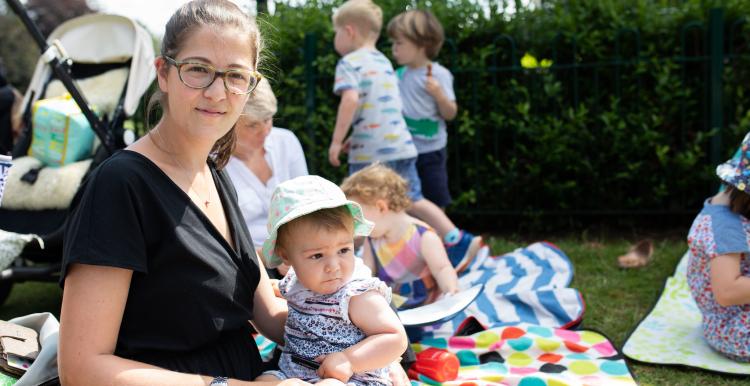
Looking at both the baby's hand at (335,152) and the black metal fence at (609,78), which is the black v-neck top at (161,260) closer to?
the baby's hand at (335,152)

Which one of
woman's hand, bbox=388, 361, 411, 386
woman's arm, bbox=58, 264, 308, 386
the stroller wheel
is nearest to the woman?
woman's arm, bbox=58, 264, 308, 386

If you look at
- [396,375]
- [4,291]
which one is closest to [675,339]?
[396,375]

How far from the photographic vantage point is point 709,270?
3.29 m

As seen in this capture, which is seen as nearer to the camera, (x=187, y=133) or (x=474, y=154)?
(x=187, y=133)

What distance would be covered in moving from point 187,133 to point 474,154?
4.54m

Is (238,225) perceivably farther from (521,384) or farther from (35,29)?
(35,29)

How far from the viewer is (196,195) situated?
79.2 inches

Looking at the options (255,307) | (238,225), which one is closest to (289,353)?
(255,307)

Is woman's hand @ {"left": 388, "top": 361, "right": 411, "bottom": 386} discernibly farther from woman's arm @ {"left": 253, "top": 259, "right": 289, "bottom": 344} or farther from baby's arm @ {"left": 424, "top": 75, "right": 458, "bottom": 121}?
baby's arm @ {"left": 424, "top": 75, "right": 458, "bottom": 121}

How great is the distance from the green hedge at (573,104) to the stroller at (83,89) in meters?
1.34

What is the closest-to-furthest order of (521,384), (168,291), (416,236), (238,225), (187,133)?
1. (168,291)
2. (187,133)
3. (238,225)
4. (521,384)
5. (416,236)

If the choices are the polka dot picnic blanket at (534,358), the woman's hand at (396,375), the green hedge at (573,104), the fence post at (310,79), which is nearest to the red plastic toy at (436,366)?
the polka dot picnic blanket at (534,358)

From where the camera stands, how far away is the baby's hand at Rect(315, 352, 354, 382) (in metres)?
2.09

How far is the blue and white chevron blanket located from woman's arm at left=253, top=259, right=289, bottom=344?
51.1 inches
